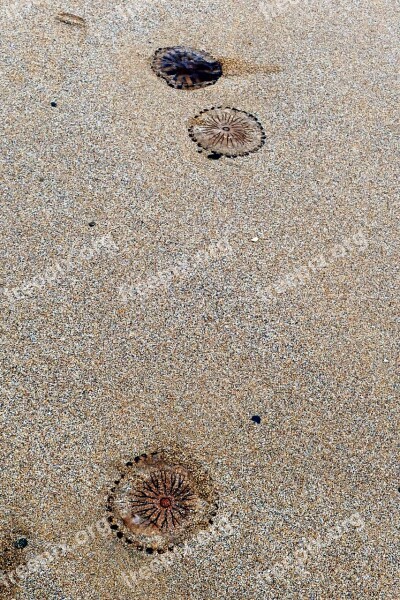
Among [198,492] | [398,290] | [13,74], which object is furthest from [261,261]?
[13,74]

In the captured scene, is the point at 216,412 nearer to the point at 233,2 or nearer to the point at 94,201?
the point at 94,201

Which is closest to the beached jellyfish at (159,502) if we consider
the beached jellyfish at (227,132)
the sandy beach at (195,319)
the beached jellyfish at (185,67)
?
the sandy beach at (195,319)

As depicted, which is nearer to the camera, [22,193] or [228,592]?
[228,592]

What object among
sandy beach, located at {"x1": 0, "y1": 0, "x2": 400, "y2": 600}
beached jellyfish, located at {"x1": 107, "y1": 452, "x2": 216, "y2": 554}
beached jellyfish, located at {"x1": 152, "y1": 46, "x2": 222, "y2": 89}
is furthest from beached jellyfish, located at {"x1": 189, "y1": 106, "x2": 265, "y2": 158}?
beached jellyfish, located at {"x1": 107, "y1": 452, "x2": 216, "y2": 554}

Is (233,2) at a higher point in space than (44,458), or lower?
higher

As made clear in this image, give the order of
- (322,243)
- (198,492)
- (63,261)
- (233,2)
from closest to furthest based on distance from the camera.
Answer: (198,492) < (63,261) < (322,243) < (233,2)

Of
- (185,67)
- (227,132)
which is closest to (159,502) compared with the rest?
(227,132)

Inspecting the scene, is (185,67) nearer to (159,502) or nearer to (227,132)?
(227,132)
